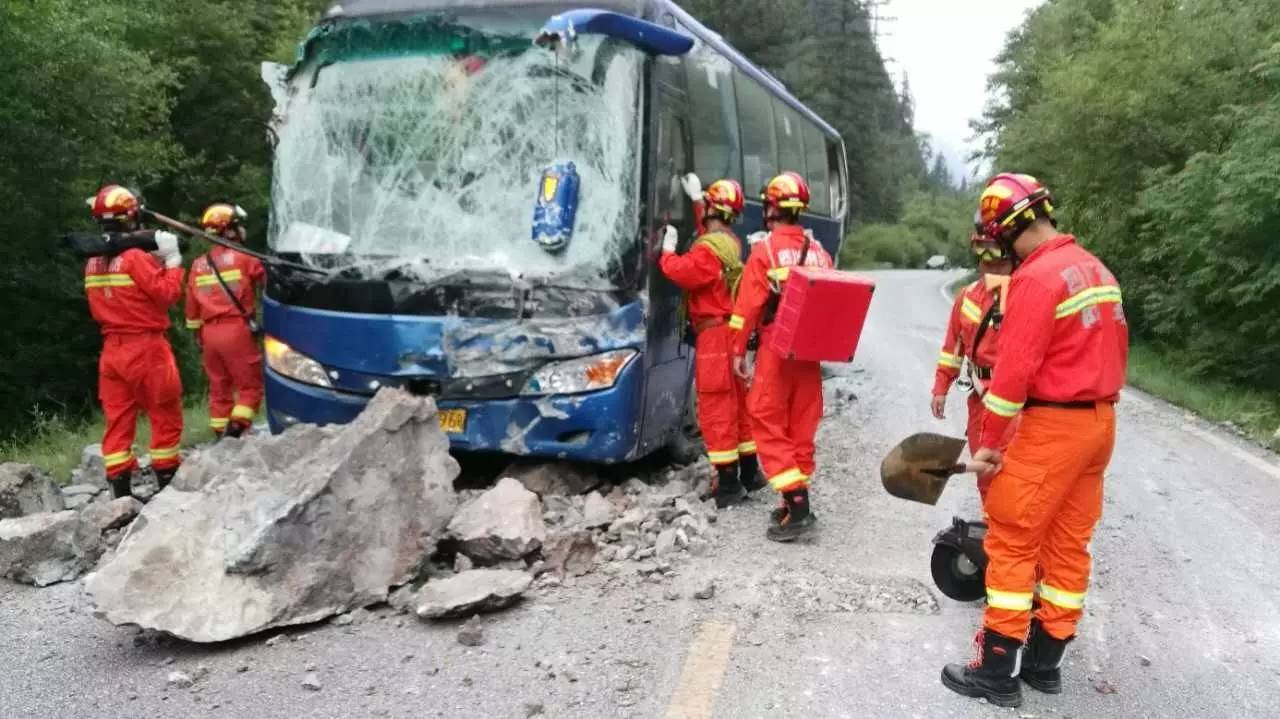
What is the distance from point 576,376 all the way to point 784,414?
1106 millimetres

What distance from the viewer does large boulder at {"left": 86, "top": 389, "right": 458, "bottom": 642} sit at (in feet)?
12.4

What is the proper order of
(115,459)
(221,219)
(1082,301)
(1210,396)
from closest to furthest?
(1082,301)
(115,459)
(221,219)
(1210,396)

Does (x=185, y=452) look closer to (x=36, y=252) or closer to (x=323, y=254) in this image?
(x=323, y=254)

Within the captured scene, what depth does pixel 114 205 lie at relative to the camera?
18.9 ft

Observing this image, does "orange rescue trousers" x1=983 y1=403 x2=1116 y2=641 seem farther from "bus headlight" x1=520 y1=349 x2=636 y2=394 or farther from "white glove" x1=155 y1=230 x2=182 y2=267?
"white glove" x1=155 y1=230 x2=182 y2=267

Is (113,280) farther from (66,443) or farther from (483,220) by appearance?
(66,443)

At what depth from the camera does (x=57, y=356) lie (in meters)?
12.2

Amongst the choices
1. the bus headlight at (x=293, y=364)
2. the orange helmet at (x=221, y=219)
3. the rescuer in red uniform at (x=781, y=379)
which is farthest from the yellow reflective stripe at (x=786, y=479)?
the orange helmet at (x=221, y=219)

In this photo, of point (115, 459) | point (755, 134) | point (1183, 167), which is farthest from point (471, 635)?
point (1183, 167)

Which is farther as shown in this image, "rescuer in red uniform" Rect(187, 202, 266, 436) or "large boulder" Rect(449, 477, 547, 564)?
"rescuer in red uniform" Rect(187, 202, 266, 436)

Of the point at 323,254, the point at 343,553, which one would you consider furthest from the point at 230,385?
the point at 343,553

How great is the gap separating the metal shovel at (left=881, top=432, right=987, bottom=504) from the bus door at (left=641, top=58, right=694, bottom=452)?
6.04ft

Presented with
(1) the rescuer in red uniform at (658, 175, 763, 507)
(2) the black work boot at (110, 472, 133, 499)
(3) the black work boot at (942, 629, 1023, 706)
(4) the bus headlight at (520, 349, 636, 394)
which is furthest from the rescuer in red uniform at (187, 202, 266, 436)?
(3) the black work boot at (942, 629, 1023, 706)

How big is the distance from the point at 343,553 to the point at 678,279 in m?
2.30
